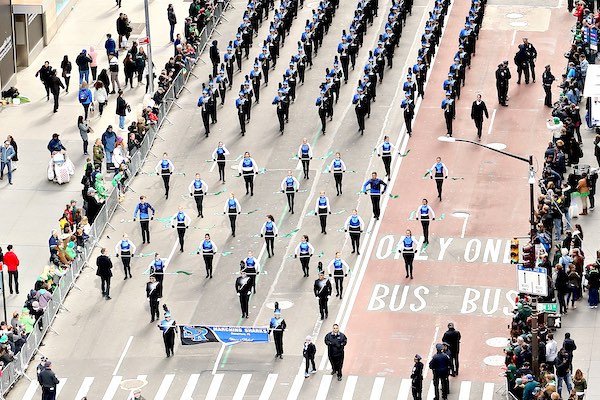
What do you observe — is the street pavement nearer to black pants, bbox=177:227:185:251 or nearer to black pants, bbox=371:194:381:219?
black pants, bbox=371:194:381:219

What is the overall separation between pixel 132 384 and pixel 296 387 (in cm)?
485

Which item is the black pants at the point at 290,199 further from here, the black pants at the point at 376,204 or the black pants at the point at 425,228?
the black pants at the point at 425,228

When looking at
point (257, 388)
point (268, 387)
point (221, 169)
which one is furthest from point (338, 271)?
point (221, 169)

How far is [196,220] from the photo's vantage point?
69.0 meters

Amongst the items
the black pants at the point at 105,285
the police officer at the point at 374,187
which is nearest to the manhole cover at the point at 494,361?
the police officer at the point at 374,187

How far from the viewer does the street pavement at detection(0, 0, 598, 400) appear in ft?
195

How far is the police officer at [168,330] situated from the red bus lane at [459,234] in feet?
17.1

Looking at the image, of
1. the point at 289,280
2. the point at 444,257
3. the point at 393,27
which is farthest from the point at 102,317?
the point at 393,27

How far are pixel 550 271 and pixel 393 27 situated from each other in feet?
77.8

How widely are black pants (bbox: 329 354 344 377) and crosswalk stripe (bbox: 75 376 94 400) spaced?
7105mm

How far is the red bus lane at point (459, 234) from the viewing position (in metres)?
60.5

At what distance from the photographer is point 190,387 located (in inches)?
2315

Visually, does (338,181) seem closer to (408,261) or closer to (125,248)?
(408,261)

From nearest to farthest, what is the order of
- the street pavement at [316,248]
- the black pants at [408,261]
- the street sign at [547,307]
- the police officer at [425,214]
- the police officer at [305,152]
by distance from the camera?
1. the street sign at [547,307]
2. the street pavement at [316,248]
3. the black pants at [408,261]
4. the police officer at [425,214]
5. the police officer at [305,152]
